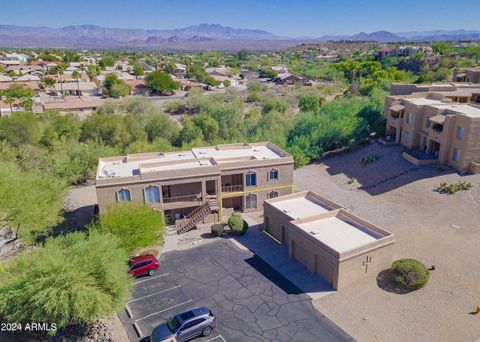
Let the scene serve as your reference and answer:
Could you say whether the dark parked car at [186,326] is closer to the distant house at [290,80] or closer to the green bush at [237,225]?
the green bush at [237,225]

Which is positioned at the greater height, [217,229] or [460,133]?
[460,133]

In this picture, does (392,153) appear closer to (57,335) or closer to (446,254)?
(446,254)

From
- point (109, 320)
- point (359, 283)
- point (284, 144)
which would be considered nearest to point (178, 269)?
point (109, 320)

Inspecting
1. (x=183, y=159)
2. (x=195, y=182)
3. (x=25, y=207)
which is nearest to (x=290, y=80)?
(x=183, y=159)

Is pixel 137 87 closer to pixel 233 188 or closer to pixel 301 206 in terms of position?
pixel 233 188

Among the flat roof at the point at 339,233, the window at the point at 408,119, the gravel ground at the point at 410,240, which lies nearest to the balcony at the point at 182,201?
the flat roof at the point at 339,233

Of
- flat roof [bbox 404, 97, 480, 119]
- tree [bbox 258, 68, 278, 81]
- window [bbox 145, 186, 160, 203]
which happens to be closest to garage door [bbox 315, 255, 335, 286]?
window [bbox 145, 186, 160, 203]
